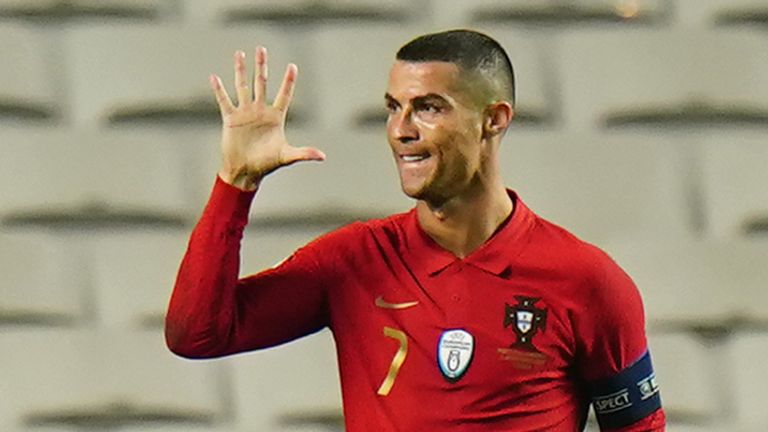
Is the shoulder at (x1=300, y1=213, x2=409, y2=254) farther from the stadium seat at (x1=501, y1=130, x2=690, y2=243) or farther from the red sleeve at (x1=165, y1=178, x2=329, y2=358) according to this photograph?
the stadium seat at (x1=501, y1=130, x2=690, y2=243)

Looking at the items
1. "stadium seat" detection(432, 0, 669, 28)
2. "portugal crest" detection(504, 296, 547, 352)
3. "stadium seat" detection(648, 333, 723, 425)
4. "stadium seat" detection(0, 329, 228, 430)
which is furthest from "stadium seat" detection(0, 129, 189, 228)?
"portugal crest" detection(504, 296, 547, 352)

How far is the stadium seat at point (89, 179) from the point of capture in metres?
2.00

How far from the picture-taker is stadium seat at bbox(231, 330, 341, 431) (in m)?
2.01

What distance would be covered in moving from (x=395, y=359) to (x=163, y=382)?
2.14 feet

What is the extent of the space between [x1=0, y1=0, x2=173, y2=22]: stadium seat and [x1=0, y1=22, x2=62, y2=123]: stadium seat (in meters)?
A: 0.02

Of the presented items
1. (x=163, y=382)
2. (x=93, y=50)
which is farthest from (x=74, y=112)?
(x=163, y=382)

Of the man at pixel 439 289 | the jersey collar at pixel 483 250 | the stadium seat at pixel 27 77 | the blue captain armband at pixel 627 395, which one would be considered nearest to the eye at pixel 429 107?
the man at pixel 439 289

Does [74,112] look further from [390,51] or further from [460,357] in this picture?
[460,357]

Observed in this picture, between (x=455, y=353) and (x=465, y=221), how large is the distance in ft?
0.39

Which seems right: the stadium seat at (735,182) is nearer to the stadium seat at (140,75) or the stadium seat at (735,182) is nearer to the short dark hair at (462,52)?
the stadium seat at (140,75)

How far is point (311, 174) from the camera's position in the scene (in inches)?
80.0

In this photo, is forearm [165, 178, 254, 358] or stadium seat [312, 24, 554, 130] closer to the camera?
forearm [165, 178, 254, 358]

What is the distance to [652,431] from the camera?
1.47 m

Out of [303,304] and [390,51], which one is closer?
[303,304]
